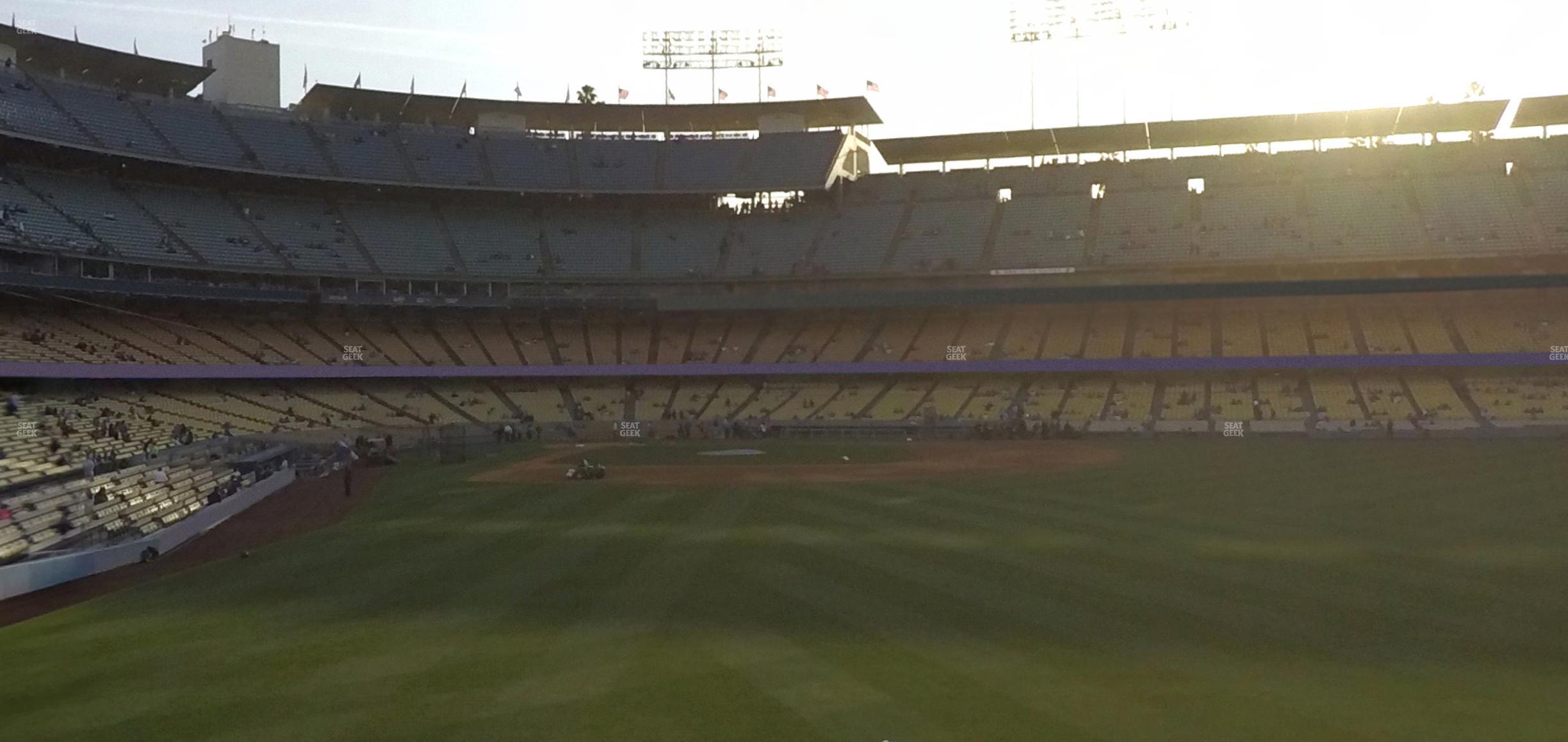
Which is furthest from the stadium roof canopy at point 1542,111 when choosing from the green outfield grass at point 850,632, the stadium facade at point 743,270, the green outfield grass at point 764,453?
the green outfield grass at point 850,632

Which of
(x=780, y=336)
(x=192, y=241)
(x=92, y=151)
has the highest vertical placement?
(x=92, y=151)

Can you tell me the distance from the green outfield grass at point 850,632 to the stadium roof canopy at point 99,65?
46.9 meters

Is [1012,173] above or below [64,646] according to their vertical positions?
above

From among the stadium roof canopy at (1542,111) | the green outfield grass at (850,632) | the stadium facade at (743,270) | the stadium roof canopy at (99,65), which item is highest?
the stadium roof canopy at (99,65)

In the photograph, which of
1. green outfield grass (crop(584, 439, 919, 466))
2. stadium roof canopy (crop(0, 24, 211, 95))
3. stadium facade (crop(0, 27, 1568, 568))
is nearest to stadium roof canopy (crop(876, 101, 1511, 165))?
stadium facade (crop(0, 27, 1568, 568))

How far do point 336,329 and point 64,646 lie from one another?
48638 mm

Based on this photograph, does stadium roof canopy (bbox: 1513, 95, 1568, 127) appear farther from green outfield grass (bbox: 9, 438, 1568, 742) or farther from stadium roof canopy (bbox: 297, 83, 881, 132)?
green outfield grass (bbox: 9, 438, 1568, 742)

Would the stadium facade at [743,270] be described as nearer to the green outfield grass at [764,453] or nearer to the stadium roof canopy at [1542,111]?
the stadium roof canopy at [1542,111]

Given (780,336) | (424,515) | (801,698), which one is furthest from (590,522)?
(780,336)

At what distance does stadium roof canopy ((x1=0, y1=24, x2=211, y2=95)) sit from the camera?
181ft

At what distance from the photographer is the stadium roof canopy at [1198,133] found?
63688 mm

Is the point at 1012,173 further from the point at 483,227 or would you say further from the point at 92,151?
the point at 92,151

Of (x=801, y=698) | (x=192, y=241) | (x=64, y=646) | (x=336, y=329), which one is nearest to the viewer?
(x=801, y=698)

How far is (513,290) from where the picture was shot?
6388cm
